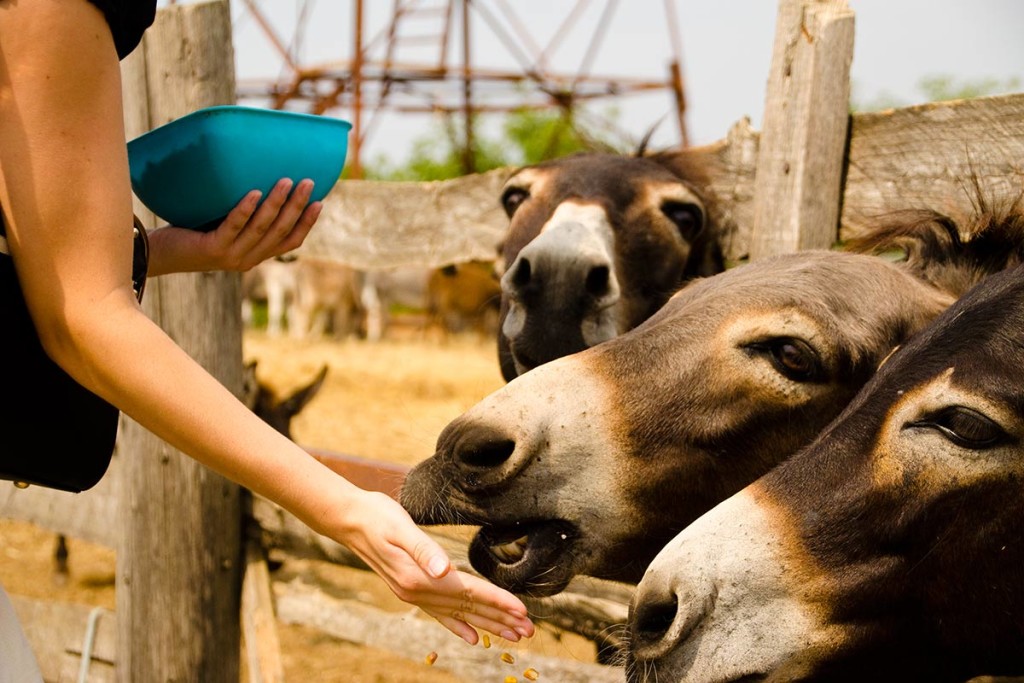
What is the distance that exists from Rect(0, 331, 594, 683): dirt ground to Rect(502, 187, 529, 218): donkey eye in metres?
0.81

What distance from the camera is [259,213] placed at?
1.85 metres

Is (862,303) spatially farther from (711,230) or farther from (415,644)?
(415,644)

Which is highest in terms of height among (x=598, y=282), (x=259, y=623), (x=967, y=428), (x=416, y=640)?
(x=967, y=428)

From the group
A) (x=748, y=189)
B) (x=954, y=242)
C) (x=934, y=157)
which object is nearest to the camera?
(x=954, y=242)

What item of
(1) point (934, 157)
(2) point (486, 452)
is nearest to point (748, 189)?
(1) point (934, 157)

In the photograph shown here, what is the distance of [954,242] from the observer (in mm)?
2279

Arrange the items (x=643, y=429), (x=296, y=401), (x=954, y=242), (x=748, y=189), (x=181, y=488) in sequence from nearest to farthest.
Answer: (x=643, y=429) < (x=954, y=242) < (x=748, y=189) < (x=181, y=488) < (x=296, y=401)

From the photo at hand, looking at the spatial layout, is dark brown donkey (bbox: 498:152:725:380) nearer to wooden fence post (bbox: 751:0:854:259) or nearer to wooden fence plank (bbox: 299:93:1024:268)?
wooden fence plank (bbox: 299:93:1024:268)

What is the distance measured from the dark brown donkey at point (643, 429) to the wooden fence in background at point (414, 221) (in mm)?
604

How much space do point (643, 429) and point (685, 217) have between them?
4.66 feet

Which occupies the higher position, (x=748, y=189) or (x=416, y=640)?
(x=748, y=189)

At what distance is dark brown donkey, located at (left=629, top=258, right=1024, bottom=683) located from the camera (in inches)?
60.0

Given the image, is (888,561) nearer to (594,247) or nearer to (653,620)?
(653,620)

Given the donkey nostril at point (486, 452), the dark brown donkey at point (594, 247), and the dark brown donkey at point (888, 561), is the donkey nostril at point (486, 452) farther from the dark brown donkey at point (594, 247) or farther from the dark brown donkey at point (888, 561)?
the dark brown donkey at point (594, 247)
